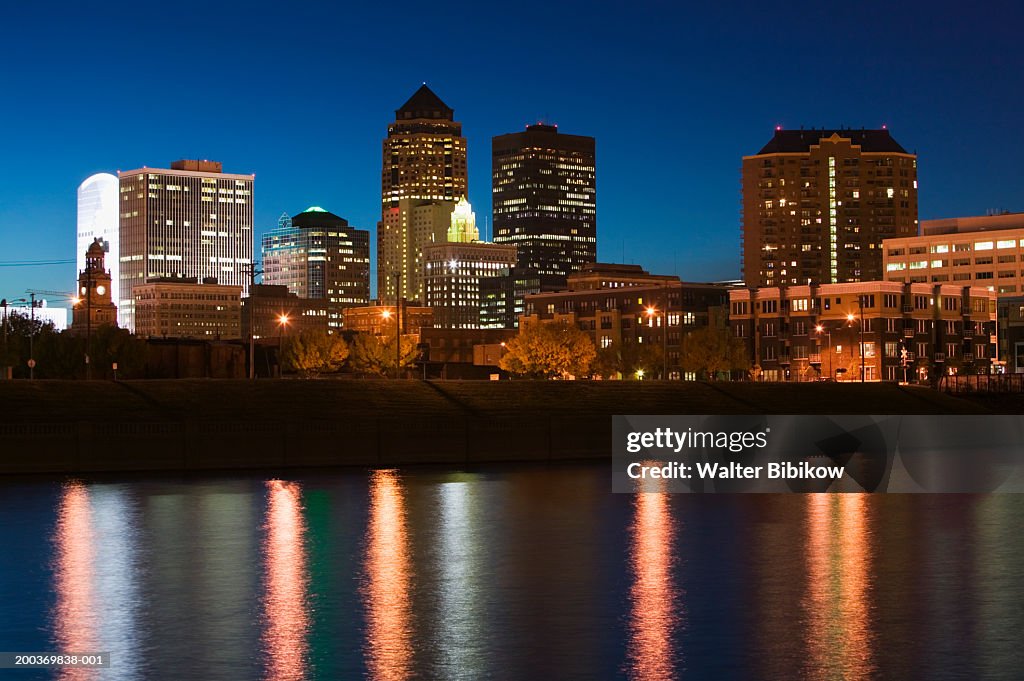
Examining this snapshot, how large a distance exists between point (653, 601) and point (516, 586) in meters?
3.73

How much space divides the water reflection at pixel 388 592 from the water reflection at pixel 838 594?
7.44 meters

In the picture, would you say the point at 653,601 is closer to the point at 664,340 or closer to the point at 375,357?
the point at 664,340

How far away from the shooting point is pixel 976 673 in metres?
23.6

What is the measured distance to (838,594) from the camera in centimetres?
3133

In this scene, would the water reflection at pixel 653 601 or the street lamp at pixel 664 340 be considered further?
the street lamp at pixel 664 340

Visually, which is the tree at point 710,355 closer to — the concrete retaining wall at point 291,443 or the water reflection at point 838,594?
the concrete retaining wall at point 291,443

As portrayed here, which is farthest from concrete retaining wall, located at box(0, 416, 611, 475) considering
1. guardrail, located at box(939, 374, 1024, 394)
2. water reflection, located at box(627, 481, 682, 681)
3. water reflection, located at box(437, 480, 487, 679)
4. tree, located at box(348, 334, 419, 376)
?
tree, located at box(348, 334, 419, 376)

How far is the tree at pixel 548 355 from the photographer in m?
153

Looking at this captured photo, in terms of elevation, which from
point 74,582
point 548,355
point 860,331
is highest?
point 860,331

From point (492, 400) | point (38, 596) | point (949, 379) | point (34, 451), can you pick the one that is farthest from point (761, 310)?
point (38, 596)

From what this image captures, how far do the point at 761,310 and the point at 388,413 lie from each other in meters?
103

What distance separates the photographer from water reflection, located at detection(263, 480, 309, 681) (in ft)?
81.4

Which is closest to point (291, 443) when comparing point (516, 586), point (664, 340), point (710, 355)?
point (516, 586)

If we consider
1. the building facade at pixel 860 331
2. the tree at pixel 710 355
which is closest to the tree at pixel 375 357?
the tree at pixel 710 355
